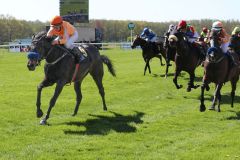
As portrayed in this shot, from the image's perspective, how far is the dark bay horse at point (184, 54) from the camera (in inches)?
551

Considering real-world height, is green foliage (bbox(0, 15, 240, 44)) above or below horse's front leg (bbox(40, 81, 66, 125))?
below

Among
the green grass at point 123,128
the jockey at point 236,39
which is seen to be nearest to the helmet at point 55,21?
the green grass at point 123,128

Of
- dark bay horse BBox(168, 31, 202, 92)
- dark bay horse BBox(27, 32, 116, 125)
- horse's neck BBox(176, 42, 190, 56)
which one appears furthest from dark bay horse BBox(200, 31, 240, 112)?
dark bay horse BBox(27, 32, 116, 125)

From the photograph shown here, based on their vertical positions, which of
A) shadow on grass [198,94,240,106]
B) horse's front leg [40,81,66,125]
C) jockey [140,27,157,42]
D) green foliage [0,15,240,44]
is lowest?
green foliage [0,15,240,44]

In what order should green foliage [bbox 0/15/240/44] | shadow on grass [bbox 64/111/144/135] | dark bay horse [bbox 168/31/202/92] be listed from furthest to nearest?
green foliage [bbox 0/15/240/44]
dark bay horse [bbox 168/31/202/92]
shadow on grass [bbox 64/111/144/135]

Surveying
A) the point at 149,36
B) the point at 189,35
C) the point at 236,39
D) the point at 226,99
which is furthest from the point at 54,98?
the point at 149,36

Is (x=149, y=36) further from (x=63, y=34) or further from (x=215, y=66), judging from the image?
(x=63, y=34)

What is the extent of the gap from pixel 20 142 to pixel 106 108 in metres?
4.00

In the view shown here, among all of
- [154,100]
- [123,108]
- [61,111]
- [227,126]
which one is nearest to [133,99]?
[154,100]

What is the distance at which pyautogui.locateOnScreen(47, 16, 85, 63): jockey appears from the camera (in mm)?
9719

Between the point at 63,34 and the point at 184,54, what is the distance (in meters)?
5.49

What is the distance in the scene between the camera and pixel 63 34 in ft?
32.8

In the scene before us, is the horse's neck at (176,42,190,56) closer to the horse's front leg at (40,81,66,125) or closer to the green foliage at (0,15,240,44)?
the horse's front leg at (40,81,66,125)

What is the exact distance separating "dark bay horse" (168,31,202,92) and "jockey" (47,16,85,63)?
4.48 meters
